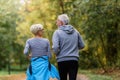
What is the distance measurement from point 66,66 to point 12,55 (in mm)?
43693

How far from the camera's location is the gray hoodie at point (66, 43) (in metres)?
7.10

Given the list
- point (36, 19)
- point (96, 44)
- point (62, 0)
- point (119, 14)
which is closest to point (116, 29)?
point (96, 44)

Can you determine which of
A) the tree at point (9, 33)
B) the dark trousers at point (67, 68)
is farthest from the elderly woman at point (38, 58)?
the tree at point (9, 33)

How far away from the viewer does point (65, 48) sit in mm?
7160

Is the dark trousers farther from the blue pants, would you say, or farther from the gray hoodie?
the blue pants

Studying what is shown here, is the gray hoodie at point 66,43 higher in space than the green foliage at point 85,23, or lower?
higher

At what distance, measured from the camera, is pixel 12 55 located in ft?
165

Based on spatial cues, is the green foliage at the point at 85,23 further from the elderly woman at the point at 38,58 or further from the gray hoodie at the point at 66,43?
the gray hoodie at the point at 66,43

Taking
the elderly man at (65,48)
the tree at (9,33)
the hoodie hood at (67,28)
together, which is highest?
the hoodie hood at (67,28)

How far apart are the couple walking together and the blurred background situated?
25.4 ft

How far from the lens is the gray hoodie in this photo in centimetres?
710

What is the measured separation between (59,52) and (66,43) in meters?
0.22

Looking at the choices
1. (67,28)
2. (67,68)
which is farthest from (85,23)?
(67,68)

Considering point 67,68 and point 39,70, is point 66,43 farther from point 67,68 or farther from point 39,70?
point 39,70
